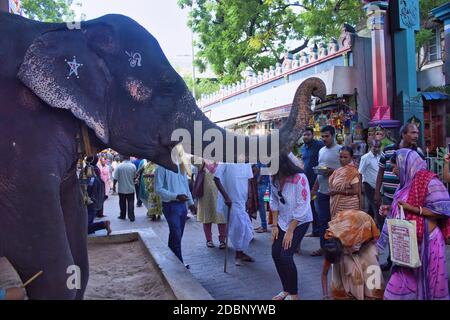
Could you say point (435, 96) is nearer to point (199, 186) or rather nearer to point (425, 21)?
point (425, 21)

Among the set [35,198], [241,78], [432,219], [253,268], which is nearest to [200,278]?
[253,268]

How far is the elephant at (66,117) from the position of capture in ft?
5.88

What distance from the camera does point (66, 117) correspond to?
199 centimetres

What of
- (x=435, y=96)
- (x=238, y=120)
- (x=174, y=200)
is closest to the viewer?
(x=174, y=200)

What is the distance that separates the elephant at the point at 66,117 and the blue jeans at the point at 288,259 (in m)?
1.70

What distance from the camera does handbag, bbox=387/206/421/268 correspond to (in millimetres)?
3223

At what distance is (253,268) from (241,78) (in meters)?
13.3

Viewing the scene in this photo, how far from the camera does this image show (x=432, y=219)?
3.36m

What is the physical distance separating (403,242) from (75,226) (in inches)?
96.2

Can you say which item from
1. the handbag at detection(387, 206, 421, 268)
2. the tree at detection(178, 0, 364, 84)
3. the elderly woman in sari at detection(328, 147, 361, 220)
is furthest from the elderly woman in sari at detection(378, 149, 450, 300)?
the tree at detection(178, 0, 364, 84)

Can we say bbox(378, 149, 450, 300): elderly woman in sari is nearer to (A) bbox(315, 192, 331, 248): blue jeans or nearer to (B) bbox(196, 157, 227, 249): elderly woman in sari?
(A) bbox(315, 192, 331, 248): blue jeans

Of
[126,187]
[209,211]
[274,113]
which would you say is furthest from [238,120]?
[209,211]

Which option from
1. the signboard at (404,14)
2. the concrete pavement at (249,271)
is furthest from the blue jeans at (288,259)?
the signboard at (404,14)
